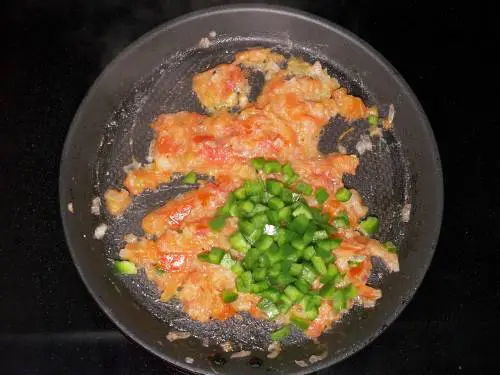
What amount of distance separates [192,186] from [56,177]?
2.80 feet

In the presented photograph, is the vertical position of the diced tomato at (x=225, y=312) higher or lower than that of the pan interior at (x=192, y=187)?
lower

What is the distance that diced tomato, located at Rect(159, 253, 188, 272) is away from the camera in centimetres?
257

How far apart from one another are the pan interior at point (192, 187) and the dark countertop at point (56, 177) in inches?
14.1

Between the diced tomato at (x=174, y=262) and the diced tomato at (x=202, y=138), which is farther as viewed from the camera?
the diced tomato at (x=202, y=138)

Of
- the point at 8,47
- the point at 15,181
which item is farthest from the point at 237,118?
the point at 8,47

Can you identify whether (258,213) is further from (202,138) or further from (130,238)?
(130,238)

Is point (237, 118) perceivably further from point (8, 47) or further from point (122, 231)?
point (8, 47)

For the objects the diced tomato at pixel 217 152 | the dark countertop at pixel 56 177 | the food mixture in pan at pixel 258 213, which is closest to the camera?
the food mixture in pan at pixel 258 213

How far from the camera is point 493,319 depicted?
3096 millimetres

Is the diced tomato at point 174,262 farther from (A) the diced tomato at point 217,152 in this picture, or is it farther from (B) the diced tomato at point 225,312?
(A) the diced tomato at point 217,152

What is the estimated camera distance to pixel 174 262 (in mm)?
2580

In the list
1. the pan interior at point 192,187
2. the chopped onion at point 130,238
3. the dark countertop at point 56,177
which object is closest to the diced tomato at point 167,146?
the pan interior at point 192,187

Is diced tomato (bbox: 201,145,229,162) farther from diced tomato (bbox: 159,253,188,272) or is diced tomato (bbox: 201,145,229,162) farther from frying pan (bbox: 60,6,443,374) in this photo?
diced tomato (bbox: 159,253,188,272)

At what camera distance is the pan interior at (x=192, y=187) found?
8.77ft
